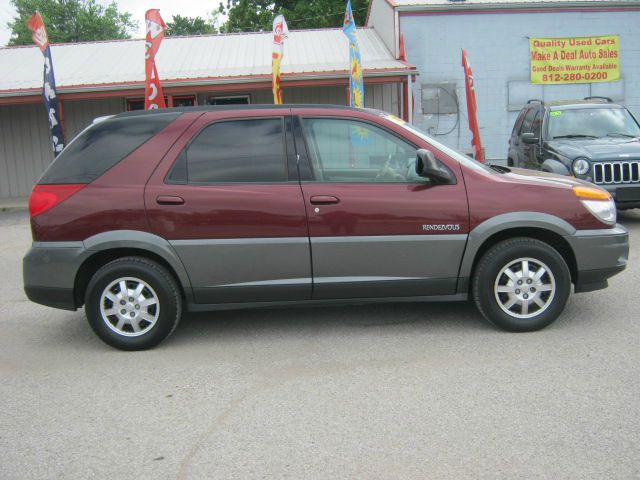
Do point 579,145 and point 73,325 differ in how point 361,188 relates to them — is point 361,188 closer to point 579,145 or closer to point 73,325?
point 73,325

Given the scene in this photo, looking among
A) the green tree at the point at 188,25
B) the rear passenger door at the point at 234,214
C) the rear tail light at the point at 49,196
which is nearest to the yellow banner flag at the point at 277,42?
the rear passenger door at the point at 234,214

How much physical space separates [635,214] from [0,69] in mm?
17133

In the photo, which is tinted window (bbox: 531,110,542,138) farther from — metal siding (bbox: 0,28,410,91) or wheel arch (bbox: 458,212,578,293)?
wheel arch (bbox: 458,212,578,293)

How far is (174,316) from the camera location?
4723 mm

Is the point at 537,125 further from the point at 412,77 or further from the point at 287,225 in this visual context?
the point at 287,225

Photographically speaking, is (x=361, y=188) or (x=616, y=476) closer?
(x=616, y=476)

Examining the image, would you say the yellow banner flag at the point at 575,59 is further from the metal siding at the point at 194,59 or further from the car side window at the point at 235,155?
the car side window at the point at 235,155

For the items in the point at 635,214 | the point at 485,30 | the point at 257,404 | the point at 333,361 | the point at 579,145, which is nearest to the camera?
the point at 257,404

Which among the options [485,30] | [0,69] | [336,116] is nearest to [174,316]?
[336,116]

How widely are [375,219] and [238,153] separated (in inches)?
46.1

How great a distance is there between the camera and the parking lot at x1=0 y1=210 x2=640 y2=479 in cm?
306

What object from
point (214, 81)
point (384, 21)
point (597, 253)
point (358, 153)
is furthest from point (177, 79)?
point (597, 253)

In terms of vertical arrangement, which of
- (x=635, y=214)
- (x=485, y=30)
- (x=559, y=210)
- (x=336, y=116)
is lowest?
(x=635, y=214)

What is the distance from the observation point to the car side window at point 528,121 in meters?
10.8
